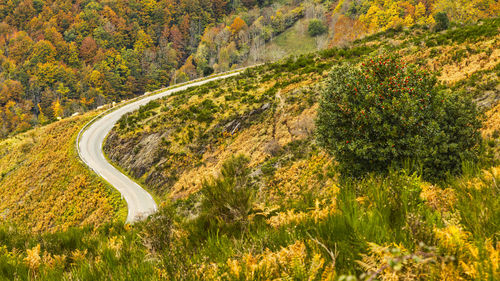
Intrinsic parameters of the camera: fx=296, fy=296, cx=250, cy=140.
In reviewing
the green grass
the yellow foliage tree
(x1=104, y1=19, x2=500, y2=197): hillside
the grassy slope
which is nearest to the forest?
the yellow foliage tree

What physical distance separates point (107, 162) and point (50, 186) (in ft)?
20.5

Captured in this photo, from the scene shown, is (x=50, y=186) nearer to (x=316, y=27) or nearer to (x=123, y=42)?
(x=316, y=27)

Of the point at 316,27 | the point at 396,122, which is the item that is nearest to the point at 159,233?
the point at 396,122

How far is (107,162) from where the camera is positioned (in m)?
35.6

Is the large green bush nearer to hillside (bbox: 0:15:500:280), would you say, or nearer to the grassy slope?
hillside (bbox: 0:15:500:280)

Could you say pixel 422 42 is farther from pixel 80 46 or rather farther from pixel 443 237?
pixel 80 46

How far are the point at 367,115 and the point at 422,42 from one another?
19651 mm

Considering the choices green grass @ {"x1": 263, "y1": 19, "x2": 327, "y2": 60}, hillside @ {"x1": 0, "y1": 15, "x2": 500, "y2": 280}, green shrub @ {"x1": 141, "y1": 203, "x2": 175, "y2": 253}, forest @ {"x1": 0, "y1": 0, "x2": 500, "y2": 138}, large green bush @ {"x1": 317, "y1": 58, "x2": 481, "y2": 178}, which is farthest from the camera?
forest @ {"x1": 0, "y1": 0, "x2": 500, "y2": 138}

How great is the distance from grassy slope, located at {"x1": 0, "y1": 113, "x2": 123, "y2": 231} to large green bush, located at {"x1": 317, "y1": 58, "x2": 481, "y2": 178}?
21.9 meters

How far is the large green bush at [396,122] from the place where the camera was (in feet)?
31.8

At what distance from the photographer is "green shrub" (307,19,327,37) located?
12331 cm

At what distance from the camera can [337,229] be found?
85.2 inches

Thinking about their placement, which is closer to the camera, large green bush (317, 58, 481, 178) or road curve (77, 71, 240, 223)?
large green bush (317, 58, 481, 178)

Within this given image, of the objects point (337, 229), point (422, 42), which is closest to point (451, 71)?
point (422, 42)
